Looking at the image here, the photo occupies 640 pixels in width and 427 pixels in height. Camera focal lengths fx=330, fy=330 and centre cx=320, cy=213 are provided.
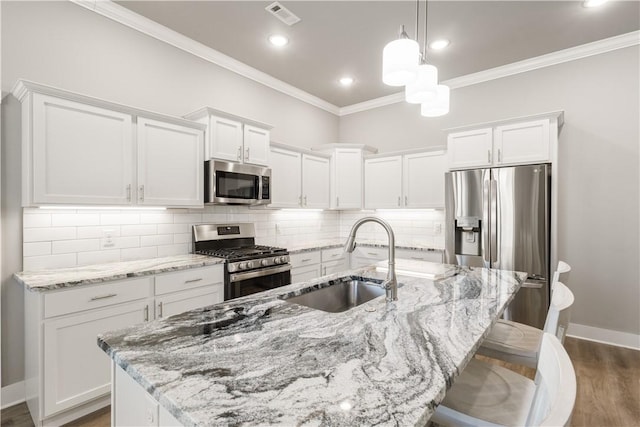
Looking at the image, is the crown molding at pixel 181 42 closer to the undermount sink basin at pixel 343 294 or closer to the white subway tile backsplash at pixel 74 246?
the white subway tile backsplash at pixel 74 246

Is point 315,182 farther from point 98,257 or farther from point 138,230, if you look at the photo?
point 98,257

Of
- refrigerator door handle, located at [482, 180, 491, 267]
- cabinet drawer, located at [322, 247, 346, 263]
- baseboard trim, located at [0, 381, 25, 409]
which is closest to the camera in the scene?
baseboard trim, located at [0, 381, 25, 409]

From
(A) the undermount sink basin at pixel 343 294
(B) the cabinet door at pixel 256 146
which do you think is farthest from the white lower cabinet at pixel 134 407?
(B) the cabinet door at pixel 256 146

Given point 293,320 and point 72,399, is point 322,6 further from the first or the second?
point 72,399

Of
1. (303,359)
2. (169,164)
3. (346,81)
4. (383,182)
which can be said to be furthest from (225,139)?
(303,359)

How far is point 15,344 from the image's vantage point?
227 cm

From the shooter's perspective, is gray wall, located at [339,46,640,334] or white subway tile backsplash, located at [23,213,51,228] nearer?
white subway tile backsplash, located at [23,213,51,228]

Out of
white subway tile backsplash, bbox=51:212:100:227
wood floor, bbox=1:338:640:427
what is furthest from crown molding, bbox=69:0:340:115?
wood floor, bbox=1:338:640:427

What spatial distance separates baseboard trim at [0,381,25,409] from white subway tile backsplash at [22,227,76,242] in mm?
995

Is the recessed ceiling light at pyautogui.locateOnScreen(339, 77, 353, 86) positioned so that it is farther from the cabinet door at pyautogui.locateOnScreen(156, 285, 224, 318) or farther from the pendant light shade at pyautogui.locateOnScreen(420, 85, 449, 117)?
the cabinet door at pyautogui.locateOnScreen(156, 285, 224, 318)

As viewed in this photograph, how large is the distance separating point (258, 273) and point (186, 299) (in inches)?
26.0

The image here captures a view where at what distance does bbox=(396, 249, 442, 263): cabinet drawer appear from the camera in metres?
3.65

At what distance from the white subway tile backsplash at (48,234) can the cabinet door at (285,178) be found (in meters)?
1.85

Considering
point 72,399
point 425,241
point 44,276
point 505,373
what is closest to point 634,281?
point 425,241
